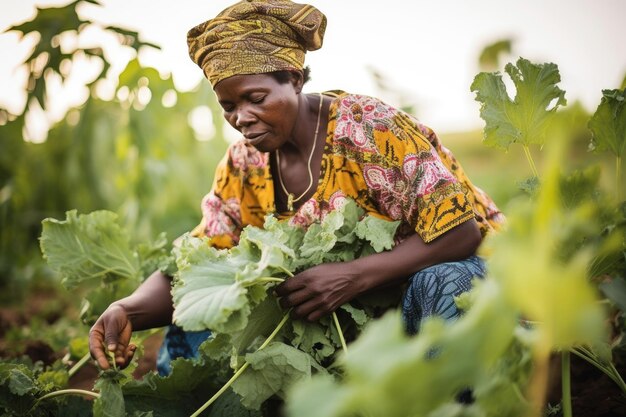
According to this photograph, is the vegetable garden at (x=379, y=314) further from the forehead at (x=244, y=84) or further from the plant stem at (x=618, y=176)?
the forehead at (x=244, y=84)

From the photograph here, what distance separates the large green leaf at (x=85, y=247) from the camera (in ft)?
7.62

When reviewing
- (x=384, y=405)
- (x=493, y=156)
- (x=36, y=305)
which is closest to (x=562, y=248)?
(x=384, y=405)

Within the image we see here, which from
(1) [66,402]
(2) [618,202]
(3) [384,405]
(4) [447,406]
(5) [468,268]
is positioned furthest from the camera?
(1) [66,402]

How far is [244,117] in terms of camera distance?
2031mm

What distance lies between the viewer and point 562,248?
141 cm

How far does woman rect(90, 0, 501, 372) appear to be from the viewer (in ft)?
6.14

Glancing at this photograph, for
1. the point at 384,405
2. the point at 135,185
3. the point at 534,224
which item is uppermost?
the point at 534,224

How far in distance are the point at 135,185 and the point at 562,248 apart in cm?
402

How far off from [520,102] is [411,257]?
0.58 meters

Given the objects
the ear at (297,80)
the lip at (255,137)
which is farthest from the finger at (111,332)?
the ear at (297,80)

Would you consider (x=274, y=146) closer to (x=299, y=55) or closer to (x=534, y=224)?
(x=299, y=55)

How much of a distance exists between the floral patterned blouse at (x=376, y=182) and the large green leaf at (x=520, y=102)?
24 centimetres

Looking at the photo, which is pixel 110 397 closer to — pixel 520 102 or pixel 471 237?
pixel 471 237

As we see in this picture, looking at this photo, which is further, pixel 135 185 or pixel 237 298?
pixel 135 185
